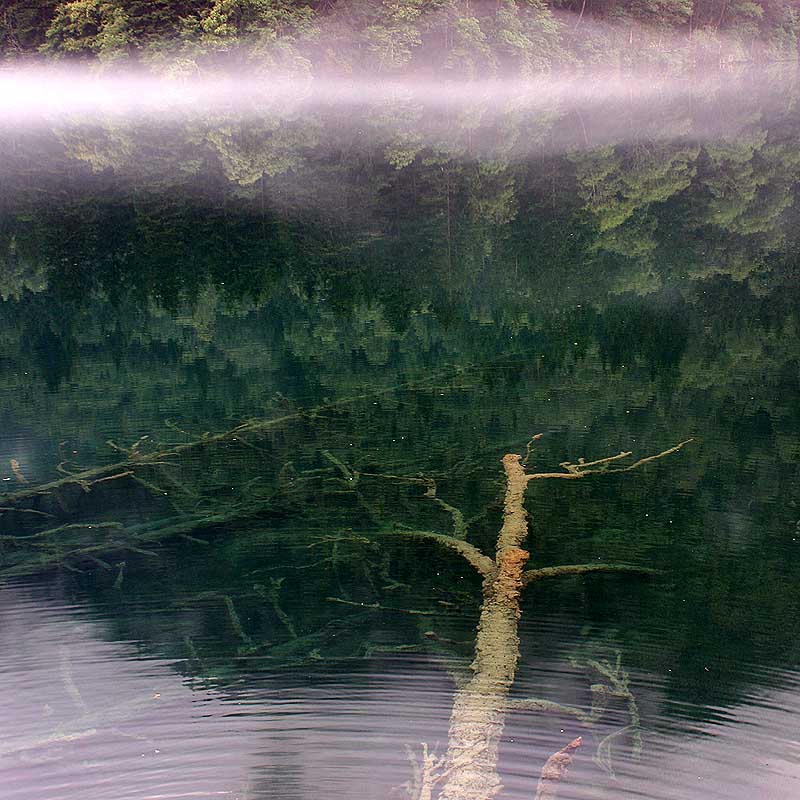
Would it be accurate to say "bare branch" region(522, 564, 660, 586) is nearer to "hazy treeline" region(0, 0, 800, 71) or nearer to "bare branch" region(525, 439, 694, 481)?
"bare branch" region(525, 439, 694, 481)

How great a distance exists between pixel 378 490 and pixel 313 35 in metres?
27.7

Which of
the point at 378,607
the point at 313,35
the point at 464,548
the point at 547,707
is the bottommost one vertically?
the point at 547,707

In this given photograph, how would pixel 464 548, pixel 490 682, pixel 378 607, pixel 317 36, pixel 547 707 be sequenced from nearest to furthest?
pixel 547 707
pixel 490 682
pixel 378 607
pixel 464 548
pixel 317 36

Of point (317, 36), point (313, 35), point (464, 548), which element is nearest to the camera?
point (464, 548)

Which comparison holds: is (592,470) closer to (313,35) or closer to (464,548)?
(464,548)

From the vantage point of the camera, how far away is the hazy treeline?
2966cm

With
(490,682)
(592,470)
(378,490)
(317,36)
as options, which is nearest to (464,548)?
(378,490)

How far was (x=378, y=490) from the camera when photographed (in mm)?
5301

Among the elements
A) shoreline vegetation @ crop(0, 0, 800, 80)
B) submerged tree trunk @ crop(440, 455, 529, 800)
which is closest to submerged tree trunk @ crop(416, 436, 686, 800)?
submerged tree trunk @ crop(440, 455, 529, 800)

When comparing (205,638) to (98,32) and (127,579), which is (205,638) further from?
(98,32)

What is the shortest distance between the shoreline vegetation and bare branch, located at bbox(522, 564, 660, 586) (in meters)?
26.9

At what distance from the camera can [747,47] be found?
134ft

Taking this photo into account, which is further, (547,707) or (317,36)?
(317,36)

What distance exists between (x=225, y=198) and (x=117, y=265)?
3763 mm
